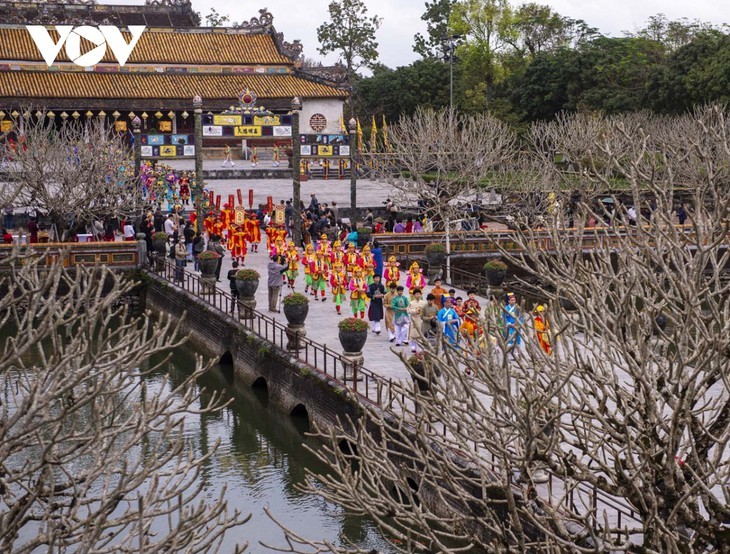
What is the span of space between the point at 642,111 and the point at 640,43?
12.4 meters

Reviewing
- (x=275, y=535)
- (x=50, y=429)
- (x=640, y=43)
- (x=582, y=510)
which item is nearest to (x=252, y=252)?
(x=50, y=429)

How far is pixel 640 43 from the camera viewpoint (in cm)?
6812

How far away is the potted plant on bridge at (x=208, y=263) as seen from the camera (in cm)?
3319

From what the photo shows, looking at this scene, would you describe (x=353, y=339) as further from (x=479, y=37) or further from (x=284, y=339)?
(x=479, y=37)

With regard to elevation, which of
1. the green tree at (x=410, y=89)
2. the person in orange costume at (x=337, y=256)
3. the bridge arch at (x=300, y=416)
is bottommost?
the bridge arch at (x=300, y=416)

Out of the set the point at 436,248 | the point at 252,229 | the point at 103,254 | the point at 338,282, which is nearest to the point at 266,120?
the point at 252,229

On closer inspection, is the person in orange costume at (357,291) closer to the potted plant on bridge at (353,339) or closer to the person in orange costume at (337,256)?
the person in orange costume at (337,256)

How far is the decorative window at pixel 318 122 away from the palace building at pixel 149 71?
0.26 feet

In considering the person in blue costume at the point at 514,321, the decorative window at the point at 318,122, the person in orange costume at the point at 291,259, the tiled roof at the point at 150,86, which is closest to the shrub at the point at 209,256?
the person in orange costume at the point at 291,259

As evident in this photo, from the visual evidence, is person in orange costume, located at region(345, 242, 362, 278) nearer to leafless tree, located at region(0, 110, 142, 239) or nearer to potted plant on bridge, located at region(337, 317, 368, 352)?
potted plant on bridge, located at region(337, 317, 368, 352)

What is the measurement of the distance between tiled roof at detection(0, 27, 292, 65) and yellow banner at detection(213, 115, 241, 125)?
29.1 metres

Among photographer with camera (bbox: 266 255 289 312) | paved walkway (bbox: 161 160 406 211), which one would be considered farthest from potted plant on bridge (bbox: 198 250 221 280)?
paved walkway (bbox: 161 160 406 211)

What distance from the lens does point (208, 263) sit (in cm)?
3319

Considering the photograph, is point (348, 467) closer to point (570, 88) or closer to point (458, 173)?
point (458, 173)
